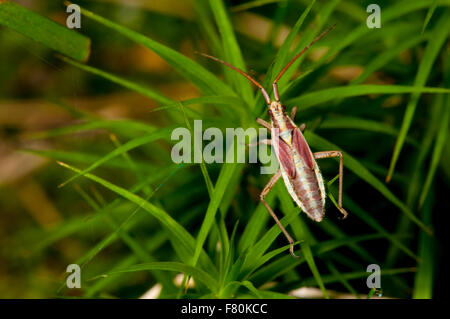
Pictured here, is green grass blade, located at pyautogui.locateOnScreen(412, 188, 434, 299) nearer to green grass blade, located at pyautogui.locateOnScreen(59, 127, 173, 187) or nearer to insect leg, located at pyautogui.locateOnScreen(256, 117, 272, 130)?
insect leg, located at pyautogui.locateOnScreen(256, 117, 272, 130)

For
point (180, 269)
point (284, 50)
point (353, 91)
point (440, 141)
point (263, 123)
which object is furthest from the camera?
point (440, 141)

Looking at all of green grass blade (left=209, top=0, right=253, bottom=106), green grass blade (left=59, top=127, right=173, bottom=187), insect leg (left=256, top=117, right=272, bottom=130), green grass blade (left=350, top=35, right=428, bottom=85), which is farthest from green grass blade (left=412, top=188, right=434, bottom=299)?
green grass blade (left=59, top=127, right=173, bottom=187)

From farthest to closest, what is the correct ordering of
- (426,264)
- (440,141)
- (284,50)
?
(426,264) → (440,141) → (284,50)

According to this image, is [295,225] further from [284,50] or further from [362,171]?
[284,50]

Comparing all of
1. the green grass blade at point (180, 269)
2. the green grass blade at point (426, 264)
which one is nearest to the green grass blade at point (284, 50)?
the green grass blade at point (180, 269)

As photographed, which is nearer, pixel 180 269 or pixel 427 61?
pixel 180 269

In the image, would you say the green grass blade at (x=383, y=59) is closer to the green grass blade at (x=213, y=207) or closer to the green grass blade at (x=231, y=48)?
the green grass blade at (x=231, y=48)

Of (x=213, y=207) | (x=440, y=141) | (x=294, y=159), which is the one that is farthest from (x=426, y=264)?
(x=213, y=207)
